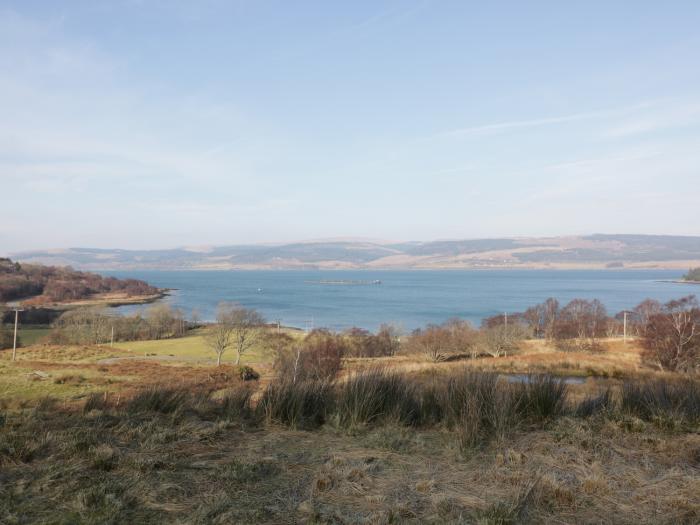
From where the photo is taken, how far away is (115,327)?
2643 inches

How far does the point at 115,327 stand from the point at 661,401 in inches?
2778

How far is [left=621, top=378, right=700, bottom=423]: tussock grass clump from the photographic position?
21.1 feet

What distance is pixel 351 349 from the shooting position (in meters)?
51.4

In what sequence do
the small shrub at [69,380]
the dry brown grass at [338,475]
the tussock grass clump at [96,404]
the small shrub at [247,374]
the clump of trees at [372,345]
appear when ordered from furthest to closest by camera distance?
the clump of trees at [372,345], the small shrub at [247,374], the small shrub at [69,380], the tussock grass clump at [96,404], the dry brown grass at [338,475]

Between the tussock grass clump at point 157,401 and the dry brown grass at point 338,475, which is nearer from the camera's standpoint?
the dry brown grass at point 338,475

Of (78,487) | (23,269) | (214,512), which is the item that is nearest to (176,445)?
(78,487)

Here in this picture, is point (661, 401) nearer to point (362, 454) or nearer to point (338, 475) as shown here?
point (362, 454)

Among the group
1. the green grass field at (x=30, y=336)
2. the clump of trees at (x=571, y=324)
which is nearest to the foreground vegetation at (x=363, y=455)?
the clump of trees at (x=571, y=324)

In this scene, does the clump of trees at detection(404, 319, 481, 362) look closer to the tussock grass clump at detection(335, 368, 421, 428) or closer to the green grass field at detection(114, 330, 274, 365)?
the green grass field at detection(114, 330, 274, 365)

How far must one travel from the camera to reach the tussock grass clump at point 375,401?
6315 mm

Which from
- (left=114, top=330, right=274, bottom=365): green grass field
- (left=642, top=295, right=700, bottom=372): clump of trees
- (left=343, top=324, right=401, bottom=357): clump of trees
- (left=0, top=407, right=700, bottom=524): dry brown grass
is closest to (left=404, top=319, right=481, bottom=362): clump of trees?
(left=343, top=324, right=401, bottom=357): clump of trees

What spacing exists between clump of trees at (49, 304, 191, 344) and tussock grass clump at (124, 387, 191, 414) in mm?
60012

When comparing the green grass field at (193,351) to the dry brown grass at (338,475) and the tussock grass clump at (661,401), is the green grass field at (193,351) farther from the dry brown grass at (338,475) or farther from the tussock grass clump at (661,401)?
the dry brown grass at (338,475)

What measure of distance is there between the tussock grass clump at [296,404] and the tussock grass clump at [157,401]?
3.52 feet
